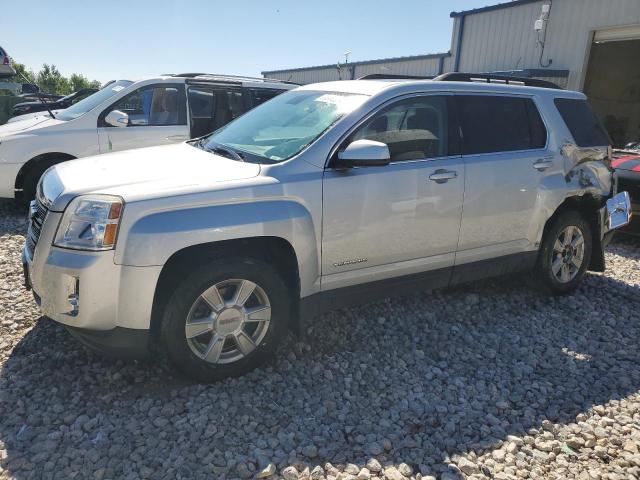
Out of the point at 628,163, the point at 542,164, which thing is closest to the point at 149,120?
the point at 542,164

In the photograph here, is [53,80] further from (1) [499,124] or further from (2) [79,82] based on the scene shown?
(1) [499,124]

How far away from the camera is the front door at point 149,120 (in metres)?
6.67

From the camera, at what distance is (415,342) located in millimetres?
3766

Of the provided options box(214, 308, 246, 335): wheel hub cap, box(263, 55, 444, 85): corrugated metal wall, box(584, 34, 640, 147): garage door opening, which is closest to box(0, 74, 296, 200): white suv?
box(214, 308, 246, 335): wheel hub cap

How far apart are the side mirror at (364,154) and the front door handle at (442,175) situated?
59 centimetres

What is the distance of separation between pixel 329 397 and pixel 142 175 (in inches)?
68.8

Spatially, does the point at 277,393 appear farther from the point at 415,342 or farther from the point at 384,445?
the point at 415,342

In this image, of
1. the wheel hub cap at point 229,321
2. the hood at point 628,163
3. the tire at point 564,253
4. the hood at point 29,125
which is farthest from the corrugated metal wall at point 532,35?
the wheel hub cap at point 229,321

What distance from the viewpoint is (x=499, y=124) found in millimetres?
4074

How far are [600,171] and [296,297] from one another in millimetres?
3312

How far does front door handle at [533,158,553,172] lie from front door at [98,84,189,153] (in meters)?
4.67

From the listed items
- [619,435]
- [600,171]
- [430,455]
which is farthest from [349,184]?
[600,171]

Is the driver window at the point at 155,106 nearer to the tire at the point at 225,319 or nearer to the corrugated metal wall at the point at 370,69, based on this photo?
the tire at the point at 225,319

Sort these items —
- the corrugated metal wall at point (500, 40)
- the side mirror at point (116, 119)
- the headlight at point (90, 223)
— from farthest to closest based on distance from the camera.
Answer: the corrugated metal wall at point (500, 40) < the side mirror at point (116, 119) < the headlight at point (90, 223)
